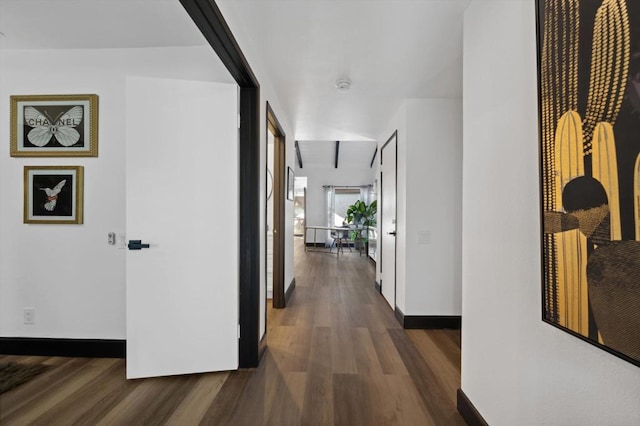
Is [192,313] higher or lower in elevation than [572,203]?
lower

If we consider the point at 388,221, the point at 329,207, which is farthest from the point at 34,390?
the point at 329,207

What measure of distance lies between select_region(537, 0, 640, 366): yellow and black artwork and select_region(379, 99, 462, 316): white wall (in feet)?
6.07

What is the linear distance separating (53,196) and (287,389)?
228 cm

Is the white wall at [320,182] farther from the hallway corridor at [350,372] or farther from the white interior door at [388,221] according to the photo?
the hallway corridor at [350,372]

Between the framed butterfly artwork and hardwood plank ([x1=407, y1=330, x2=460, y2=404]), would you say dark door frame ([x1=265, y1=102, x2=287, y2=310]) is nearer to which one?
hardwood plank ([x1=407, y1=330, x2=460, y2=404])

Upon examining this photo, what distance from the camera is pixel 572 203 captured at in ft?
2.75

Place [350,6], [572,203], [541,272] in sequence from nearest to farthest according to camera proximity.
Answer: [572,203], [541,272], [350,6]

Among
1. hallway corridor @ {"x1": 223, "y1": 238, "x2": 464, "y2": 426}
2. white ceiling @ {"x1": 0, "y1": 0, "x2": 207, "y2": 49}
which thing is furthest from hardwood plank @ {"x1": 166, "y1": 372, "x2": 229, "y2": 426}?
white ceiling @ {"x1": 0, "y1": 0, "x2": 207, "y2": 49}

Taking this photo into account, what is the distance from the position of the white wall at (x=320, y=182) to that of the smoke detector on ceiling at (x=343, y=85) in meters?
6.36

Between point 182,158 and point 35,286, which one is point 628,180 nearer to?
point 182,158

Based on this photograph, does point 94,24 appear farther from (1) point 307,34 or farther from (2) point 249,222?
(2) point 249,222

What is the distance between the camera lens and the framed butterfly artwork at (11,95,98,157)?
2.13 m

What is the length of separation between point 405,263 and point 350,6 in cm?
221

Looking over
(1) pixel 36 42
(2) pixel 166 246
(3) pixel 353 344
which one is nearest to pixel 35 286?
(2) pixel 166 246
